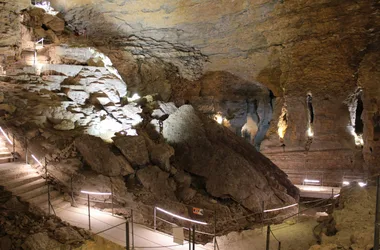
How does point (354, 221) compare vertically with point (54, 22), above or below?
below

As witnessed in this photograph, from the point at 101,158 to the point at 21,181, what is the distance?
285 centimetres

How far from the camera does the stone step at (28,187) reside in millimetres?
9086

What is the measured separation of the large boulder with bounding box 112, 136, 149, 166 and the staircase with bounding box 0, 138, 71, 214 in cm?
331

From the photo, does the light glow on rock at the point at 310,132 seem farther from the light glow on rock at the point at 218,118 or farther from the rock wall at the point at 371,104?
the light glow on rock at the point at 218,118

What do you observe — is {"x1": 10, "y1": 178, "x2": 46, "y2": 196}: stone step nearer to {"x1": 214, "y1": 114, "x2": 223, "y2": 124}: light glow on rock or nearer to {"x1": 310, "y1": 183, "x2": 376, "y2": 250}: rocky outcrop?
{"x1": 310, "y1": 183, "x2": 376, "y2": 250}: rocky outcrop

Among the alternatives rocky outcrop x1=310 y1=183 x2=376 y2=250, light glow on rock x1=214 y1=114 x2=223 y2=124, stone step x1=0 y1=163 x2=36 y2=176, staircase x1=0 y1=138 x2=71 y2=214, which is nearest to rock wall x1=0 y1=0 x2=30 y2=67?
stone step x1=0 y1=163 x2=36 y2=176

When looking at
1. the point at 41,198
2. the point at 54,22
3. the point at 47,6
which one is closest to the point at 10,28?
the point at 54,22

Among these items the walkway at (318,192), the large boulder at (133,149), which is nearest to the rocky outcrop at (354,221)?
the walkway at (318,192)

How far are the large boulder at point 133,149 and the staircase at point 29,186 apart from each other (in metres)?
3.31

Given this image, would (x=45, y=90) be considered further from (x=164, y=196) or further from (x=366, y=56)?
(x=366, y=56)

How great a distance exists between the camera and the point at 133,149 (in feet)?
41.9

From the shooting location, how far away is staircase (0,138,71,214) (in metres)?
9.05

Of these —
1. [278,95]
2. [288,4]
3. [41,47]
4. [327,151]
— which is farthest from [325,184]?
[41,47]

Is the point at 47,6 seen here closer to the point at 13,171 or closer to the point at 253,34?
the point at 253,34
